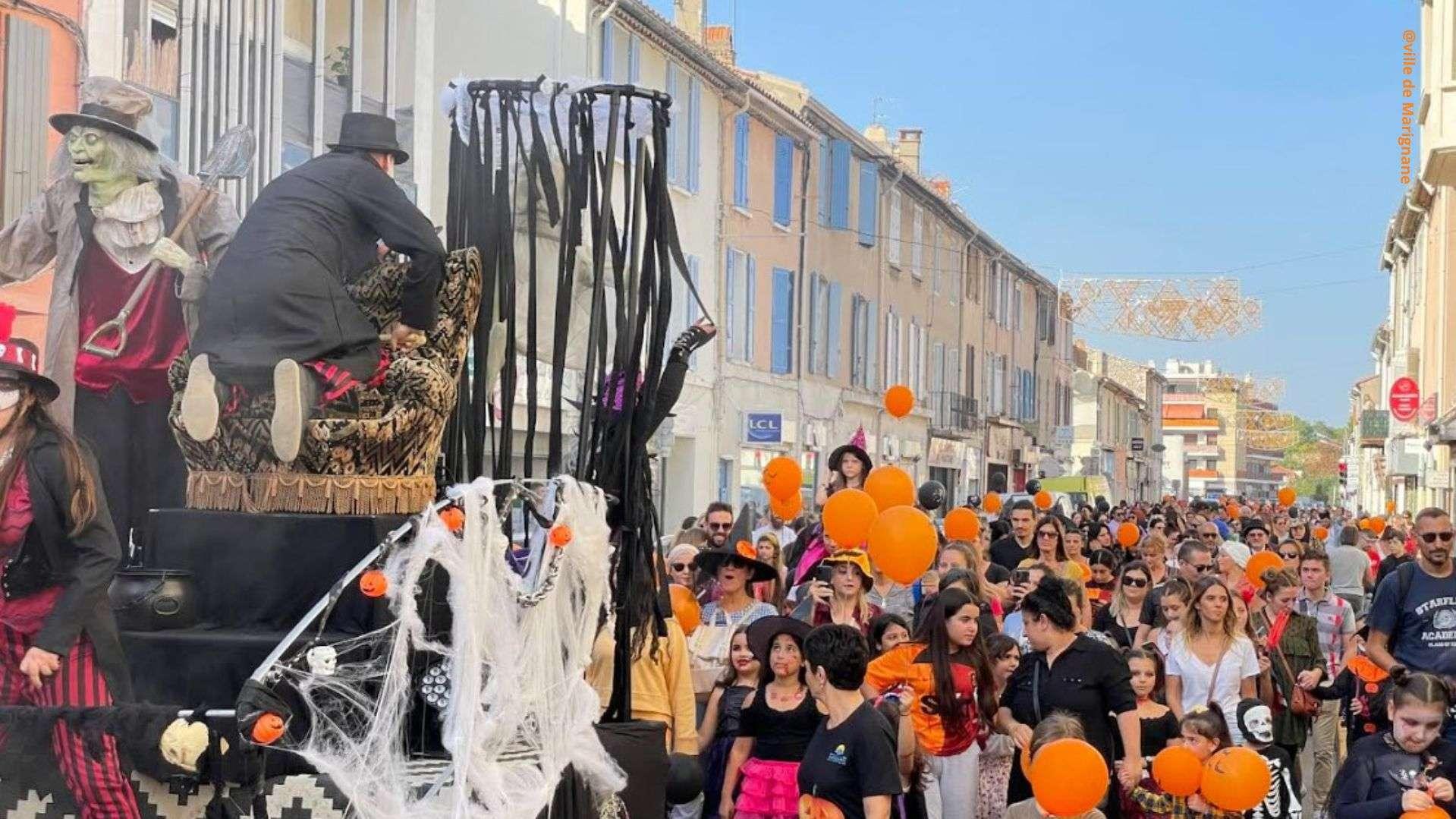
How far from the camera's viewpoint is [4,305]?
5.15 m

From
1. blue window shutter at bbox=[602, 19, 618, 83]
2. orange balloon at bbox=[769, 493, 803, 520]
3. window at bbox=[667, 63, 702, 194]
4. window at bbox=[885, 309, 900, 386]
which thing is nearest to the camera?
orange balloon at bbox=[769, 493, 803, 520]

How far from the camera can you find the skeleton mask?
26.9ft

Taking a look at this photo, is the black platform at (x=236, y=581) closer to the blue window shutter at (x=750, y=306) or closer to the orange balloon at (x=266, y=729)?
the orange balloon at (x=266, y=729)

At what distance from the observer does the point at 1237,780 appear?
7078 millimetres

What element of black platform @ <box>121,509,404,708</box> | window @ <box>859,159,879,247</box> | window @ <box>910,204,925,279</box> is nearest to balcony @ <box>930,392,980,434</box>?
window @ <box>910,204,925,279</box>

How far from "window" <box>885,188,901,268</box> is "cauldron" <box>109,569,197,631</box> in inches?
1252

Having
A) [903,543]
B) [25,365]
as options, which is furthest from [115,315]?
[903,543]

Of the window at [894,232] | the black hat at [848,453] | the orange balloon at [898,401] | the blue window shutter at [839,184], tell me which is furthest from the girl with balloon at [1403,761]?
the window at [894,232]

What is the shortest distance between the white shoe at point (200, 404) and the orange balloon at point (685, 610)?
3.93 meters

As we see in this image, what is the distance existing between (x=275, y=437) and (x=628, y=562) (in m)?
1.17

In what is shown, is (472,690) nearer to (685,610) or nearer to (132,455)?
(132,455)

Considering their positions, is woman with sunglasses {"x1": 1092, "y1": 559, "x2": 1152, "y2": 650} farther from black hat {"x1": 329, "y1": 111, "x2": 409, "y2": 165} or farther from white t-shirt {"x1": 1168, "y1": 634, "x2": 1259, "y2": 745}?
black hat {"x1": 329, "y1": 111, "x2": 409, "y2": 165}

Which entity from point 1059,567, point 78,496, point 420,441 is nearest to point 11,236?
point 78,496

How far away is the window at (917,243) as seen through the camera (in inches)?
1518
